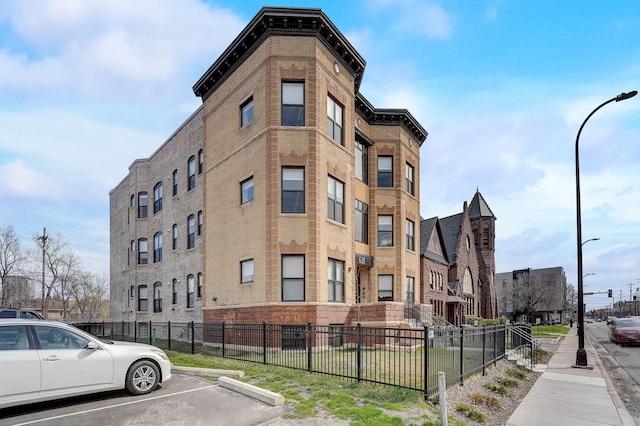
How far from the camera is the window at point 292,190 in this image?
17.6 m

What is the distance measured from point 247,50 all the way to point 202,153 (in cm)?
682

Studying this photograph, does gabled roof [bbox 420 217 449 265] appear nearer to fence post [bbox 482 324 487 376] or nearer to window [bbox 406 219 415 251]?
window [bbox 406 219 415 251]

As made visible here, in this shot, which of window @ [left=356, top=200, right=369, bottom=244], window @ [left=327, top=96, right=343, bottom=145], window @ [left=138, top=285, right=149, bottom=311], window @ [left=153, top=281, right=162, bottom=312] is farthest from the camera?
window @ [left=138, top=285, right=149, bottom=311]

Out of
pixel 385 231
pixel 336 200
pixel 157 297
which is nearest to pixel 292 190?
pixel 336 200

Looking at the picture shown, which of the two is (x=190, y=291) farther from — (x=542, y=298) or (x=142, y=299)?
(x=542, y=298)

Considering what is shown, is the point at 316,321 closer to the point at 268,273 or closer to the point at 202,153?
the point at 268,273

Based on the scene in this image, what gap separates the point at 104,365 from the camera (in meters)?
8.41

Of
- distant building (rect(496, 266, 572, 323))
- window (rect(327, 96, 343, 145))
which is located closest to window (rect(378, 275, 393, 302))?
window (rect(327, 96, 343, 145))

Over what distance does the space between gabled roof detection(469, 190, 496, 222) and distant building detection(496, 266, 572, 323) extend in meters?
25.0

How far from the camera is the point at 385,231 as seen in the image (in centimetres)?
2502

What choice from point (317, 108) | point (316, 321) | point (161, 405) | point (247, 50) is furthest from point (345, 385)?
point (247, 50)

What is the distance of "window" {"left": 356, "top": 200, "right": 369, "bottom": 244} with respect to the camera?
2364 centimetres

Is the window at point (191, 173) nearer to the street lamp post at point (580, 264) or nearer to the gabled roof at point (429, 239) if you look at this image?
the gabled roof at point (429, 239)

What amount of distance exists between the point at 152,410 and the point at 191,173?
756 inches
